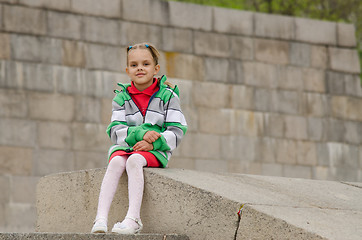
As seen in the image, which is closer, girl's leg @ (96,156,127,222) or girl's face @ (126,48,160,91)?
girl's leg @ (96,156,127,222)

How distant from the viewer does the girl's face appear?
19.1ft

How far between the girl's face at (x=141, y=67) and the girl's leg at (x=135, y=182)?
Answer: 649 mm

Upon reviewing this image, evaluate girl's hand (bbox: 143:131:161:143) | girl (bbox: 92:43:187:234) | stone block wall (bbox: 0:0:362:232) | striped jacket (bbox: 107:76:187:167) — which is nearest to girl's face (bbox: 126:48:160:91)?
girl (bbox: 92:43:187:234)

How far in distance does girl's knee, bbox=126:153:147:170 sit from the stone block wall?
514cm

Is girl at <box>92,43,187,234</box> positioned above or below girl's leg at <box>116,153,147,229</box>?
above

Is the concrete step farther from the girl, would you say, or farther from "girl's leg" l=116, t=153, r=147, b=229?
the girl

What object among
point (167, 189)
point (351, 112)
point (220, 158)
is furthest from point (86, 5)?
point (167, 189)

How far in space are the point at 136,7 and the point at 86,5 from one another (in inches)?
32.9

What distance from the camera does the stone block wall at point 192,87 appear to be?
10508mm

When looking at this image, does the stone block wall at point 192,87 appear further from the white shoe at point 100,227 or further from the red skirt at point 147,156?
the white shoe at point 100,227

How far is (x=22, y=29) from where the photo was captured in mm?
10719

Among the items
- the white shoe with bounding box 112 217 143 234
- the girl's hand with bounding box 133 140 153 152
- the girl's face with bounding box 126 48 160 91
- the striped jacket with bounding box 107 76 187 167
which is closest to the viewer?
the white shoe with bounding box 112 217 143 234

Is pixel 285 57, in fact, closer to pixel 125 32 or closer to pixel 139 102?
pixel 125 32

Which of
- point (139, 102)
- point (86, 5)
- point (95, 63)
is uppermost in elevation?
point (86, 5)
